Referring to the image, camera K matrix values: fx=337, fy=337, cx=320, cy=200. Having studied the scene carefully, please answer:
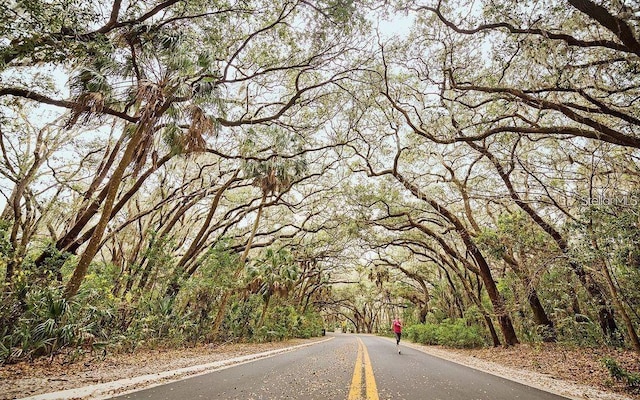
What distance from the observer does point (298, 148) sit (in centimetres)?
1348

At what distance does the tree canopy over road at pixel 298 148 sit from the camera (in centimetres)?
642

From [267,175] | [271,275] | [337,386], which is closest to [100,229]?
[337,386]

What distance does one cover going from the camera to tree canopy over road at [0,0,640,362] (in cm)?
642

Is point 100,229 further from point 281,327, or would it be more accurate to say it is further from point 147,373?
point 281,327

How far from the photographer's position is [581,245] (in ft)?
26.7

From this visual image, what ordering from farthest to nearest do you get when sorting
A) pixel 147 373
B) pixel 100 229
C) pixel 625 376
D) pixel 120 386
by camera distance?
pixel 100 229, pixel 625 376, pixel 147 373, pixel 120 386

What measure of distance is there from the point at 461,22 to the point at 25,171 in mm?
12622

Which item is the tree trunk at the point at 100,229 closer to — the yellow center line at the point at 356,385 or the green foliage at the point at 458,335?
the yellow center line at the point at 356,385

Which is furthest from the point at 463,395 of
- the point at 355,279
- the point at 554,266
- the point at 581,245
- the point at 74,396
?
A: the point at 355,279

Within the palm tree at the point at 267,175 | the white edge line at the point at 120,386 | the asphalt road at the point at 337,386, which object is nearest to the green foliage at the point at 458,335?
the asphalt road at the point at 337,386

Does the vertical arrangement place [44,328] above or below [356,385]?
above

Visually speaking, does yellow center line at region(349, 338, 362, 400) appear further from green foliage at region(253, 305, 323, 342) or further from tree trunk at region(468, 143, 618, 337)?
green foliage at region(253, 305, 323, 342)

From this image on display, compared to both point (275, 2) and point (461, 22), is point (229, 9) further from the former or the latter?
point (461, 22)

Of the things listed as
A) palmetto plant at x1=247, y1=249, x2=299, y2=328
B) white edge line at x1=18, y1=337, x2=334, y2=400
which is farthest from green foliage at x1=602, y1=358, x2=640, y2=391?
palmetto plant at x1=247, y1=249, x2=299, y2=328
